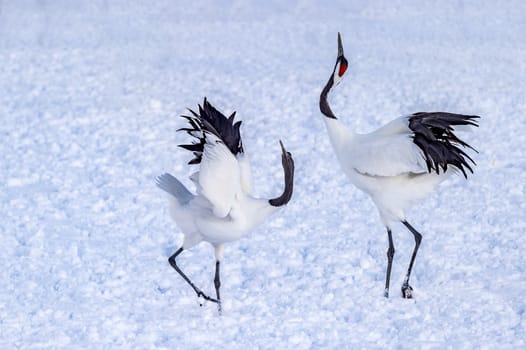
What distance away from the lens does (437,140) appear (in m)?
4.99

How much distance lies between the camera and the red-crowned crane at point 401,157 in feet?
16.4

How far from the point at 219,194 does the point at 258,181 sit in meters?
3.05

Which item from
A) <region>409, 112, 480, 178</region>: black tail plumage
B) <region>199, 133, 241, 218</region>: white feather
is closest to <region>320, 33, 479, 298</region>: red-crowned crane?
<region>409, 112, 480, 178</region>: black tail plumage

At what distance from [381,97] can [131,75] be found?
326cm

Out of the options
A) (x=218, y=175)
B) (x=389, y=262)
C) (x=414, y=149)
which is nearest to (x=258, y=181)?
(x=389, y=262)

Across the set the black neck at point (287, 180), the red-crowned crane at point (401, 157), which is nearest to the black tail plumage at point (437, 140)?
the red-crowned crane at point (401, 157)

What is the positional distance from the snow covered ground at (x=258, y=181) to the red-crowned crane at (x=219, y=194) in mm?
566

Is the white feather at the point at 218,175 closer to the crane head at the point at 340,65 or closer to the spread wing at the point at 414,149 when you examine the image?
the spread wing at the point at 414,149

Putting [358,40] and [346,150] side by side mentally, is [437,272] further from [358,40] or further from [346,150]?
[358,40]

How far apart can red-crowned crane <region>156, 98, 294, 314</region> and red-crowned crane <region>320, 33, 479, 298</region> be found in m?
0.55

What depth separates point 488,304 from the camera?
206 inches

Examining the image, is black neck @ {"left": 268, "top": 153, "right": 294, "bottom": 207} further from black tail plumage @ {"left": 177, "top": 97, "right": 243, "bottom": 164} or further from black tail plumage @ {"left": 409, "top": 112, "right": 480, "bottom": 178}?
black tail plumage @ {"left": 409, "top": 112, "right": 480, "bottom": 178}

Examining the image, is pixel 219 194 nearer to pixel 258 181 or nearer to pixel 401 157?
pixel 401 157

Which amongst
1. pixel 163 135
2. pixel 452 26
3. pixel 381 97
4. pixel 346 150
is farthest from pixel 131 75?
pixel 346 150
